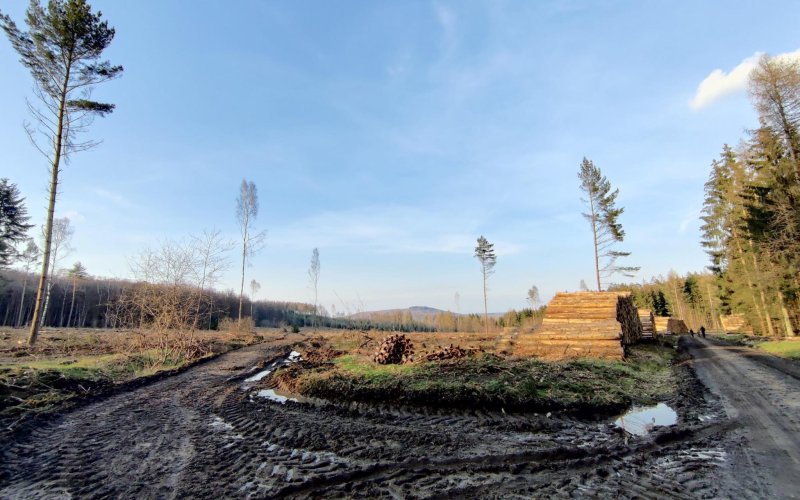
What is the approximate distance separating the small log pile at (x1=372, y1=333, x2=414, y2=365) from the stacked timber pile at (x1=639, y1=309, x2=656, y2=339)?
53.0 ft

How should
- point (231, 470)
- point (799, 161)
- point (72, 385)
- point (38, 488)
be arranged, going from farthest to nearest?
1. point (799, 161)
2. point (72, 385)
3. point (231, 470)
4. point (38, 488)

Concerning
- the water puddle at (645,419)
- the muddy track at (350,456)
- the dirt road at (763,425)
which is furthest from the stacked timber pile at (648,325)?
the muddy track at (350,456)

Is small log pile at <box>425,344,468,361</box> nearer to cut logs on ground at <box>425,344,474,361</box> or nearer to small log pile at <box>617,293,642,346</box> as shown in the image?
cut logs on ground at <box>425,344,474,361</box>

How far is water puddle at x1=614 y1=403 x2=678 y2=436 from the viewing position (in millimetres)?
5305

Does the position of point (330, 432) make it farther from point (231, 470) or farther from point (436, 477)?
point (436, 477)

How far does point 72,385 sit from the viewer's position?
316 inches

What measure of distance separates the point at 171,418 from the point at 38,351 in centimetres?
1206

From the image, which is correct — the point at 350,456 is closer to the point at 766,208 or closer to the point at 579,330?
the point at 579,330

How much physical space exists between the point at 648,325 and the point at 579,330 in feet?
38.6

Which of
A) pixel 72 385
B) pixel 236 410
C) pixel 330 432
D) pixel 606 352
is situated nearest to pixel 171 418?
pixel 236 410

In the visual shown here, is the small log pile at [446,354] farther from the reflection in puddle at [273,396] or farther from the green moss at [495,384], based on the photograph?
the reflection in puddle at [273,396]

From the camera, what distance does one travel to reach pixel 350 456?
418 centimetres

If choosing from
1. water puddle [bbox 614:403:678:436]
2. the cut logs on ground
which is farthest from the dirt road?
the cut logs on ground

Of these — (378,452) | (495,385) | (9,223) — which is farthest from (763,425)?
(9,223)
